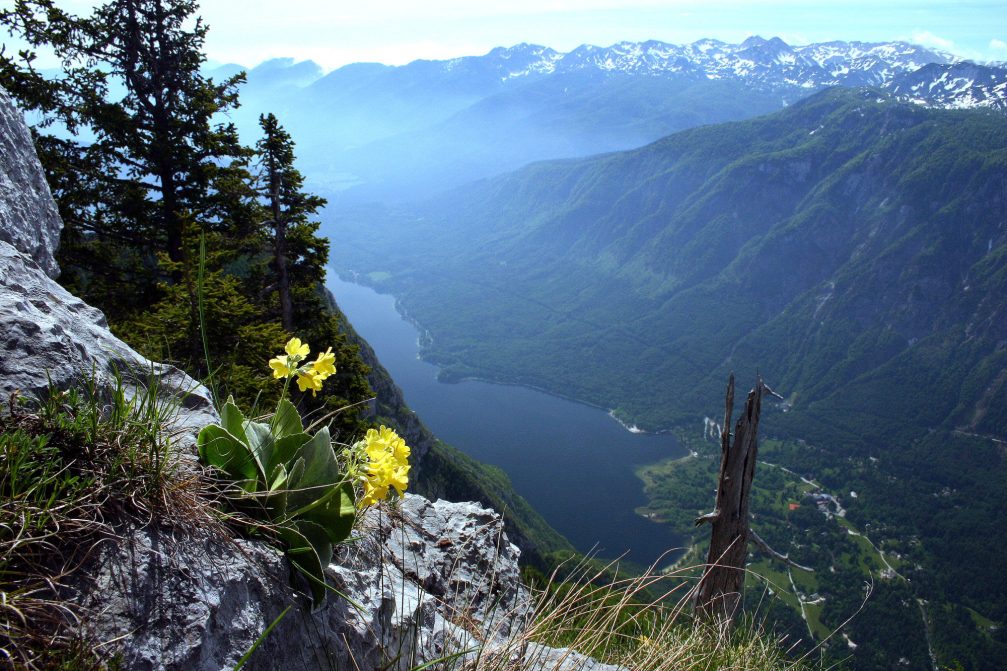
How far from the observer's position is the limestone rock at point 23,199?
420cm

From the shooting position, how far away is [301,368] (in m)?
2.93

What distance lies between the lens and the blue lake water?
371 feet

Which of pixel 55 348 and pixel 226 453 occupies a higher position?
pixel 55 348

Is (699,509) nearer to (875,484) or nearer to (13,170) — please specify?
(875,484)

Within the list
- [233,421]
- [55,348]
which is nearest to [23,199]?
[55,348]

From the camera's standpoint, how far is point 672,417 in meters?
172

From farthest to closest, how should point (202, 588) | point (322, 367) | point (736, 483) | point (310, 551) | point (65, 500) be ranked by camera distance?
point (736, 483) < point (322, 367) < point (310, 551) < point (202, 588) < point (65, 500)

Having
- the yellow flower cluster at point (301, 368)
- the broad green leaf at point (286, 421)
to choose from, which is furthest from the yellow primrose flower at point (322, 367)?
the broad green leaf at point (286, 421)

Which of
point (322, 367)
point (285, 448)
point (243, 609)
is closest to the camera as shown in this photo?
point (243, 609)

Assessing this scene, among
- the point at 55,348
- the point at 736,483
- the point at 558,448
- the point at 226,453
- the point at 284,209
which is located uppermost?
the point at 284,209

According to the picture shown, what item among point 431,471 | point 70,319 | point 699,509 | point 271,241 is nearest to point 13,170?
point 70,319

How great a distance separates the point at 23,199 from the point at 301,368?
326 centimetres

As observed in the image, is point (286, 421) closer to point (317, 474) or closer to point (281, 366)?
point (281, 366)

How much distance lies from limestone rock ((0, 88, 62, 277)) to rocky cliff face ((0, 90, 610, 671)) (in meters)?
1.08
